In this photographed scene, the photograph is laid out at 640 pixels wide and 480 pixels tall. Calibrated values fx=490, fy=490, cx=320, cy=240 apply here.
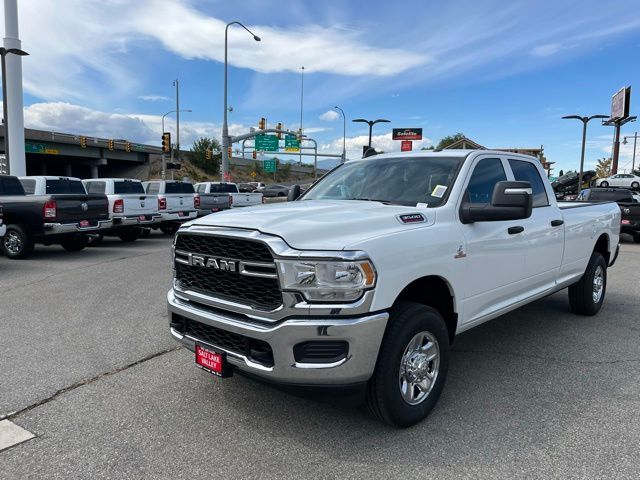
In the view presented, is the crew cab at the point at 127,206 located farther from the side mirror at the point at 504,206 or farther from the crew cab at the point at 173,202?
the side mirror at the point at 504,206

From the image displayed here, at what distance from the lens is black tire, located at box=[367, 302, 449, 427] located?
9.72 feet

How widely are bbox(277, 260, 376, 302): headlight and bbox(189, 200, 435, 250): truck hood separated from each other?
109 mm

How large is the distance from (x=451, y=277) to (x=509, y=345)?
2.01 meters

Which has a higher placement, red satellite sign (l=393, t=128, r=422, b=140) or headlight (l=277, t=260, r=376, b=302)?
red satellite sign (l=393, t=128, r=422, b=140)

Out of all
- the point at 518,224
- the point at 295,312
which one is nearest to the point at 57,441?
the point at 295,312

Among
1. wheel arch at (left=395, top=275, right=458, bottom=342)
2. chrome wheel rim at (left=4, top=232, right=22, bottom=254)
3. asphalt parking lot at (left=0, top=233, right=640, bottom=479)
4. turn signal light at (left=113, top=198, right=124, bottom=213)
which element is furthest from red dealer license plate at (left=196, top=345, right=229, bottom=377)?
turn signal light at (left=113, top=198, right=124, bottom=213)

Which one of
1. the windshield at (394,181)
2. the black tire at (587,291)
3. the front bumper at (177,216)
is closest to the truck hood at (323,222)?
the windshield at (394,181)

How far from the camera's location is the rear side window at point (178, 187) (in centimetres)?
1662

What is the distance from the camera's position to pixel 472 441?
311 centimetres

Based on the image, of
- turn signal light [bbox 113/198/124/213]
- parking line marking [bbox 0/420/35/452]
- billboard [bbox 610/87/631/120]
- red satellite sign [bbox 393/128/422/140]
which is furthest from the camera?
red satellite sign [bbox 393/128/422/140]

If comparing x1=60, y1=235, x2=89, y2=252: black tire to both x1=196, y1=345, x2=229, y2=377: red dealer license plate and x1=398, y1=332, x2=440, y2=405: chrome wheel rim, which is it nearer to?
x1=196, y1=345, x2=229, y2=377: red dealer license plate

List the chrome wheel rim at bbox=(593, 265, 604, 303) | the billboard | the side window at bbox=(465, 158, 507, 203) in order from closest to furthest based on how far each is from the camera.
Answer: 1. the side window at bbox=(465, 158, 507, 203)
2. the chrome wheel rim at bbox=(593, 265, 604, 303)
3. the billboard

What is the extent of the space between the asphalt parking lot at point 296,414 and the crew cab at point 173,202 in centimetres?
991

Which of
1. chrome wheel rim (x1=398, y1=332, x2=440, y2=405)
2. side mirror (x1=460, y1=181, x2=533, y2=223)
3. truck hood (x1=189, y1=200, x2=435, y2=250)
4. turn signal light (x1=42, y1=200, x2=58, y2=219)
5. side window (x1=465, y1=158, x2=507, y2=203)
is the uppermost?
side window (x1=465, y1=158, x2=507, y2=203)
